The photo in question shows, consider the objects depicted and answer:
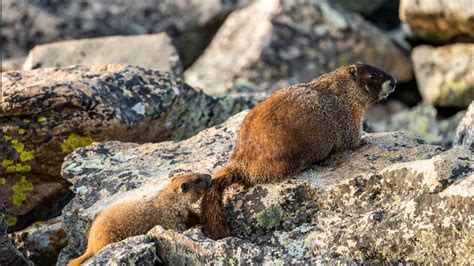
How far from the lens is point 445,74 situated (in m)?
16.0

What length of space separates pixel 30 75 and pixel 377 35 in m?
7.44

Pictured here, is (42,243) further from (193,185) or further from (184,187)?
(193,185)

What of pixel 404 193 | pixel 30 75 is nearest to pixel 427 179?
pixel 404 193

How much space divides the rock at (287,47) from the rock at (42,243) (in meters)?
6.12

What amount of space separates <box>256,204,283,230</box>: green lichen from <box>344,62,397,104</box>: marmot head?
2.14m

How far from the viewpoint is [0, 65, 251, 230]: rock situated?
10.1 meters

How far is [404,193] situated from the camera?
7184 mm

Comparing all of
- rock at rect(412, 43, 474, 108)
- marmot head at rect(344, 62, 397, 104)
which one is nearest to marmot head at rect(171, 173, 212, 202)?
marmot head at rect(344, 62, 397, 104)

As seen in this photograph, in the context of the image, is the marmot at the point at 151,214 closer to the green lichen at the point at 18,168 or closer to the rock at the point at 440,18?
the green lichen at the point at 18,168

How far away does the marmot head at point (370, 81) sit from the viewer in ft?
31.3

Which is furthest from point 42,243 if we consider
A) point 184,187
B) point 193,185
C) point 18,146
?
point 193,185

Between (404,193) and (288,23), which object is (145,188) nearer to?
(404,193)

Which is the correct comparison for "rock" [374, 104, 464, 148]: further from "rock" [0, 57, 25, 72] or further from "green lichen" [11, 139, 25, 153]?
"green lichen" [11, 139, 25, 153]

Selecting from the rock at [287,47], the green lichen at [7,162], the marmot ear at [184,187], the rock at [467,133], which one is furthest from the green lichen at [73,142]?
the rock at [287,47]
